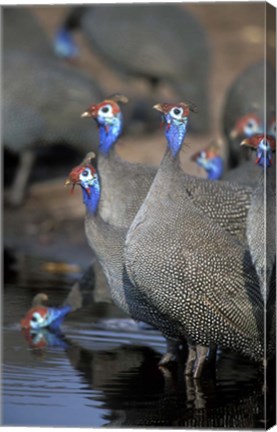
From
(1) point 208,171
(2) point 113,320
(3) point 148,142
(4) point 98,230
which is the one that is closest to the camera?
(4) point 98,230

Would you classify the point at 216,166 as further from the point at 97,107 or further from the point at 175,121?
the point at 175,121

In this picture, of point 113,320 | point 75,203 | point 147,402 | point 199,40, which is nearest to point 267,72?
point 147,402

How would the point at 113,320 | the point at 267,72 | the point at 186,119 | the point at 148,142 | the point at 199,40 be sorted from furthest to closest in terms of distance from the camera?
the point at 199,40 → the point at 148,142 → the point at 113,320 → the point at 186,119 → the point at 267,72

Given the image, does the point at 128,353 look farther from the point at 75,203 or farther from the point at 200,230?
the point at 75,203

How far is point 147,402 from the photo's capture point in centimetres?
564

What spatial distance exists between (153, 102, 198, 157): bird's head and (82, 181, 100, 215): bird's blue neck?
524 millimetres

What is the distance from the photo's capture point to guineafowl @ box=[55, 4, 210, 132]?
471 inches

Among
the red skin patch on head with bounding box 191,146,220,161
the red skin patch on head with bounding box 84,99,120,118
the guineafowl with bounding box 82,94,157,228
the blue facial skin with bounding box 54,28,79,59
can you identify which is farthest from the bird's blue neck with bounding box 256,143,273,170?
the blue facial skin with bounding box 54,28,79,59

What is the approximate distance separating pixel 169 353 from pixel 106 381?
1.65ft

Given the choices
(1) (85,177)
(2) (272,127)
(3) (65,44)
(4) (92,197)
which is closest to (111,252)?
(4) (92,197)

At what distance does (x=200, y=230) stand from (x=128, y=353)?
1.00 m

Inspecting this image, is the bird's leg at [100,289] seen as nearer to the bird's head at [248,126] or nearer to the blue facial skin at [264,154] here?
the bird's head at [248,126]

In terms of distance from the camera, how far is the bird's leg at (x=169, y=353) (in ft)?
21.0

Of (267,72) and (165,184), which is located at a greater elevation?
(267,72)
